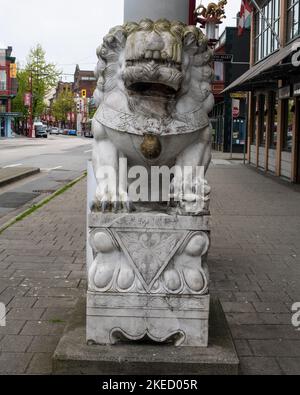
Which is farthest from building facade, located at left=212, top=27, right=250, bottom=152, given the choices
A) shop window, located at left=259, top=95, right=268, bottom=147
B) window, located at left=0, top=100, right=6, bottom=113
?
window, located at left=0, top=100, right=6, bottom=113

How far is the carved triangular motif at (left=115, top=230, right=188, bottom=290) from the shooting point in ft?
11.9

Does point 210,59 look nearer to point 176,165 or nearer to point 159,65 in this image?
point 159,65

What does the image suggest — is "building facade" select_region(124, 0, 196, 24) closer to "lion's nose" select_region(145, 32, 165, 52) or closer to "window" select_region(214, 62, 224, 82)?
"lion's nose" select_region(145, 32, 165, 52)

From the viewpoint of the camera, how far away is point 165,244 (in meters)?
3.65

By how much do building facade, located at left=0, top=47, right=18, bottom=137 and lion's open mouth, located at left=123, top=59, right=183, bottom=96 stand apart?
6548 centimetres

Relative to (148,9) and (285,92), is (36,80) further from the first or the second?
(148,9)

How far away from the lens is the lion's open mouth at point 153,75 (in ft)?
11.2

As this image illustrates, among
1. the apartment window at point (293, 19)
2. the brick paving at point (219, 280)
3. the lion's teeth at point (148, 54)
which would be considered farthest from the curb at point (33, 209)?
the apartment window at point (293, 19)

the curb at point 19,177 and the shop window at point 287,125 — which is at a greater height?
the shop window at point 287,125

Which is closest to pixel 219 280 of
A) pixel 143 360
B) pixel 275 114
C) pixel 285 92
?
pixel 143 360

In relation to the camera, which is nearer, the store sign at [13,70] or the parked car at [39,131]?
the store sign at [13,70]

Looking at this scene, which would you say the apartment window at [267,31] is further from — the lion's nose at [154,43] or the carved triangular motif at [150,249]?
the carved triangular motif at [150,249]

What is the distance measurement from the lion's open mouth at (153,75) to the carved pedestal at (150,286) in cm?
83
